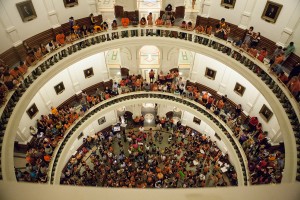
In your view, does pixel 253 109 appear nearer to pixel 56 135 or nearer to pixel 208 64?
pixel 208 64

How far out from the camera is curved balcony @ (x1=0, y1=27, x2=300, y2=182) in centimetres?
1218

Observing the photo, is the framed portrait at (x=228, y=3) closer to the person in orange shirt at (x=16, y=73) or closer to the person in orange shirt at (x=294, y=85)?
the person in orange shirt at (x=294, y=85)

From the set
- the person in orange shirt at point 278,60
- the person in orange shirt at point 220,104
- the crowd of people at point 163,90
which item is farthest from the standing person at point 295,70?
the person in orange shirt at point 220,104

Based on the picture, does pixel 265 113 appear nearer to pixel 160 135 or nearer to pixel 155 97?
pixel 155 97

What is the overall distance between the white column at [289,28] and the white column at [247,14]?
242cm

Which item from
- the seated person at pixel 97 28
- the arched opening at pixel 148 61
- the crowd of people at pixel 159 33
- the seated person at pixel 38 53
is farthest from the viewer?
the arched opening at pixel 148 61

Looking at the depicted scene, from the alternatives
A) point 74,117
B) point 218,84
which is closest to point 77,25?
point 74,117

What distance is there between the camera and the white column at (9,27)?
1389 centimetres

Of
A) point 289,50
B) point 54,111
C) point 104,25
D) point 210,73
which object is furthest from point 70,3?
point 289,50

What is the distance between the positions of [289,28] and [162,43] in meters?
7.78

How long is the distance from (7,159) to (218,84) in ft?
49.1

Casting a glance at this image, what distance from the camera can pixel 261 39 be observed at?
16234 mm

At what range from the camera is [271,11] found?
49.3 feet

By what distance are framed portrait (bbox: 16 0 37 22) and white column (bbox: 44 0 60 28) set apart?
37.7 inches
